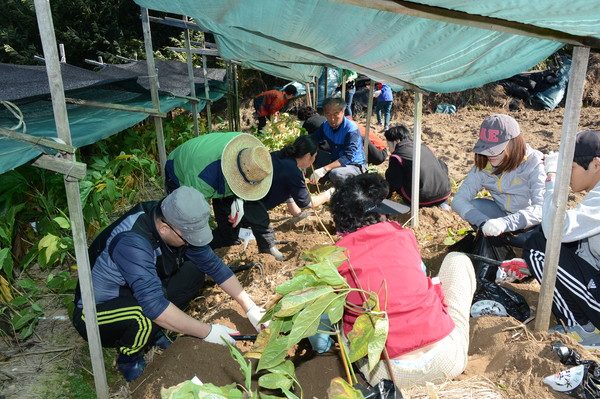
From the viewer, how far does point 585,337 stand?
7.49 feet

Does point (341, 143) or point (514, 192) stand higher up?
point (514, 192)

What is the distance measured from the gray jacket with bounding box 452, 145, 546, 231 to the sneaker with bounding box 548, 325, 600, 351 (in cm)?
78

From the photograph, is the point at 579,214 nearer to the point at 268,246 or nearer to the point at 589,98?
the point at 268,246

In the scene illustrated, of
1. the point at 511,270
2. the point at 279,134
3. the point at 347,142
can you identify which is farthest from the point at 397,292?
the point at 279,134

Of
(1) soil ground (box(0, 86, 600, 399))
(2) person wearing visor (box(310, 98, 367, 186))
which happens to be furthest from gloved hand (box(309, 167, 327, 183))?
(1) soil ground (box(0, 86, 600, 399))

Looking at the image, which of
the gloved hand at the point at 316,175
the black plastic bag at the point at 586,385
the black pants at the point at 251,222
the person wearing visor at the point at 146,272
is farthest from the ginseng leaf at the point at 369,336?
the gloved hand at the point at 316,175

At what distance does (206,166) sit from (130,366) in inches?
53.7

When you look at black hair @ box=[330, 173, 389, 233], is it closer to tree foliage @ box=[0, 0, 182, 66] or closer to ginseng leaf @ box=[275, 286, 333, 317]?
ginseng leaf @ box=[275, 286, 333, 317]

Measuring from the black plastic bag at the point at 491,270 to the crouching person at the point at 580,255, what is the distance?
19 cm

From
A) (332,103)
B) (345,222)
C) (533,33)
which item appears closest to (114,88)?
(332,103)

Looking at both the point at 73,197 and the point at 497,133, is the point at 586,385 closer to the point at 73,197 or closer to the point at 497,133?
the point at 497,133

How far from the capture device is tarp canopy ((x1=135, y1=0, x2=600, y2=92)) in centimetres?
148

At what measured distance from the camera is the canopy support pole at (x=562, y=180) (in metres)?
1.94

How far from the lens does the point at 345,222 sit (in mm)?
2029
